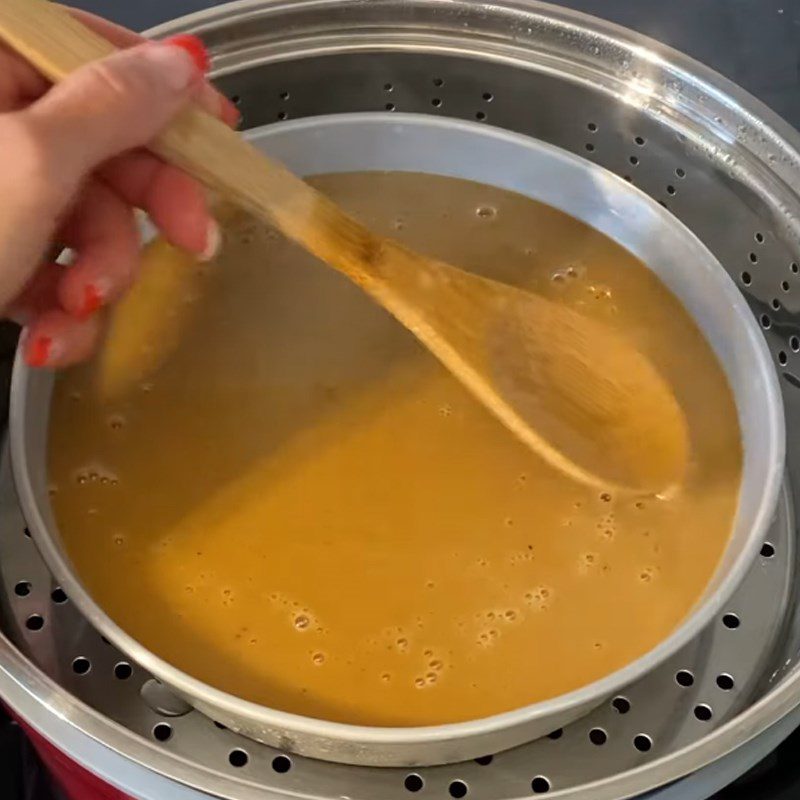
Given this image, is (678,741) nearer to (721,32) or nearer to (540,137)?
(540,137)

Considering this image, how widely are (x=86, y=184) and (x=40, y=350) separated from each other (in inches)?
4.1

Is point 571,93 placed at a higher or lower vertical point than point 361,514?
higher

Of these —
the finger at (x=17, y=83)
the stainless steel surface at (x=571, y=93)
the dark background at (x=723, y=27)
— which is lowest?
the finger at (x=17, y=83)

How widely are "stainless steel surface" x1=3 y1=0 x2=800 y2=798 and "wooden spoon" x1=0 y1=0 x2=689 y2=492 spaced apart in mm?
133

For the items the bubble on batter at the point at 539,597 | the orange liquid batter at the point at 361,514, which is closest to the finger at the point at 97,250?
the orange liquid batter at the point at 361,514

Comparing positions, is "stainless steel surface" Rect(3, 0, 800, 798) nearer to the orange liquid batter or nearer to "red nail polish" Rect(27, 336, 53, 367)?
the orange liquid batter

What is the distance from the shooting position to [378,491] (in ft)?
2.14

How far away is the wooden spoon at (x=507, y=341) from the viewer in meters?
0.56

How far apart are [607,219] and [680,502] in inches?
9.3

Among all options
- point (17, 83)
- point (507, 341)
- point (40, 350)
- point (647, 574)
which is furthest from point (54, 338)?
point (647, 574)

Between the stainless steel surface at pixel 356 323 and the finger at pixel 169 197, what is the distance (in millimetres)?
125

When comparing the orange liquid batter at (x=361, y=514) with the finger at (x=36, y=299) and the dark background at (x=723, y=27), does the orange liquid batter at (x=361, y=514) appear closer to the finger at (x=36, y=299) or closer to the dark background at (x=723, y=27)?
the finger at (x=36, y=299)

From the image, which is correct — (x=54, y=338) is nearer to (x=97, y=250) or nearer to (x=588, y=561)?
(x=97, y=250)

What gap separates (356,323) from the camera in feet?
2.41
